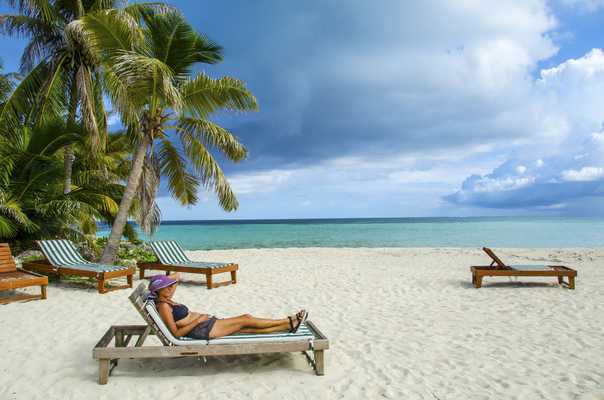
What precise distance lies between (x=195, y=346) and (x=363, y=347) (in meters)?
1.82

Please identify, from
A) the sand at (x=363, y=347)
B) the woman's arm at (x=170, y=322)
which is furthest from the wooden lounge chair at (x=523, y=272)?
the woman's arm at (x=170, y=322)

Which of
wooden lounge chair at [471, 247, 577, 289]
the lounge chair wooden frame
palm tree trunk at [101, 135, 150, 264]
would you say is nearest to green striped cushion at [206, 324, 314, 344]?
the lounge chair wooden frame

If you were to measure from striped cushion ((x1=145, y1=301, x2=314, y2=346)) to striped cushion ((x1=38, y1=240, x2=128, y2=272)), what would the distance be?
450 cm

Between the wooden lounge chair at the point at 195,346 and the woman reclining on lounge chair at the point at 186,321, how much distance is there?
0.17 ft

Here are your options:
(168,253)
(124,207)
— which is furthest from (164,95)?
(168,253)

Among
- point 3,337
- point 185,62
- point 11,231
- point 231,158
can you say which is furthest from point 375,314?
point 11,231

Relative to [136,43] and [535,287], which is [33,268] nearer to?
[136,43]

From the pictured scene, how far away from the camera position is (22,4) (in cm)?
1135

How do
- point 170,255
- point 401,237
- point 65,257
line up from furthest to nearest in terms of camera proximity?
1. point 401,237
2. point 170,255
3. point 65,257

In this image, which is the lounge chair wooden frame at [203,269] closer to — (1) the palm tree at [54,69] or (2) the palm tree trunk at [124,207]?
(2) the palm tree trunk at [124,207]

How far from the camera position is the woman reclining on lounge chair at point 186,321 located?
11.7 feet

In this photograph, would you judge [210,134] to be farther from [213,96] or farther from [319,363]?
[319,363]

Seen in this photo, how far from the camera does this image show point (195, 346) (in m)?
3.49

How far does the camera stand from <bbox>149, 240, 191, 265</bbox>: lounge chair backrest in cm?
868
